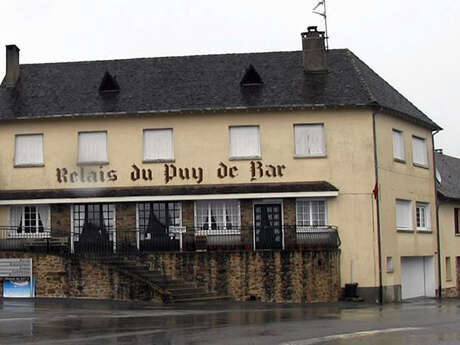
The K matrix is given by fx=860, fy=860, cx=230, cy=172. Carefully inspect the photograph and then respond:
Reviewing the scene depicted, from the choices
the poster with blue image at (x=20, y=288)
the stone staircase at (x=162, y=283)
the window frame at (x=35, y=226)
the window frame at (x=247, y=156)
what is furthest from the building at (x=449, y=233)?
the poster with blue image at (x=20, y=288)

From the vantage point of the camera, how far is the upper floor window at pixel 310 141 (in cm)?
3366

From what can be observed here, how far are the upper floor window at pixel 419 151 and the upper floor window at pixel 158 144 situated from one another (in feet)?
34.8

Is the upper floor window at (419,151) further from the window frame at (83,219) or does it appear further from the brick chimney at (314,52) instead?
the window frame at (83,219)

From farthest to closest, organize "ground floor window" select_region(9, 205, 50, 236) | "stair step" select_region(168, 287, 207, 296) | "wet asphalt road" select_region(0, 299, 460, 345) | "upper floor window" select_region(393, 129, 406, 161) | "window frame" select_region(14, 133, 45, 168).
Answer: "upper floor window" select_region(393, 129, 406, 161), "window frame" select_region(14, 133, 45, 168), "ground floor window" select_region(9, 205, 50, 236), "stair step" select_region(168, 287, 207, 296), "wet asphalt road" select_region(0, 299, 460, 345)

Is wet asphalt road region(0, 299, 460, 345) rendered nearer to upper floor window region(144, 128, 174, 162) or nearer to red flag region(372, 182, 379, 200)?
red flag region(372, 182, 379, 200)

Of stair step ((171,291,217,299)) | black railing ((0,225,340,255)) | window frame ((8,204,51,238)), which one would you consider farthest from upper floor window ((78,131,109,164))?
stair step ((171,291,217,299))

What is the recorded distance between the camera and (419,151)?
37.5m

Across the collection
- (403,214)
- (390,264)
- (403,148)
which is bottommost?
(390,264)

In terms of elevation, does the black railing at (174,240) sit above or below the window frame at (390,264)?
above

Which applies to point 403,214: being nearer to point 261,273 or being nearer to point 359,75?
point 359,75

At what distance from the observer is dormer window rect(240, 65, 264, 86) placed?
115 ft

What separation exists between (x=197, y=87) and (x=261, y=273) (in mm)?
8809

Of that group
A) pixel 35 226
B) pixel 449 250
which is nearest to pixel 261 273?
pixel 35 226

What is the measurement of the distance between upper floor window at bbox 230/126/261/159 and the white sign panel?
Result: 29.4 feet
